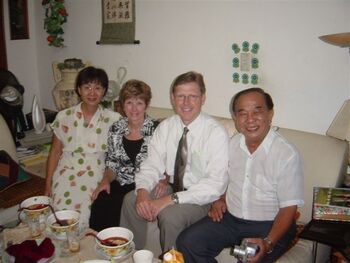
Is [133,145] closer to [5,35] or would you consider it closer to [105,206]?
[105,206]

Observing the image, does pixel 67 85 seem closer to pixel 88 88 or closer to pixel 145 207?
pixel 88 88

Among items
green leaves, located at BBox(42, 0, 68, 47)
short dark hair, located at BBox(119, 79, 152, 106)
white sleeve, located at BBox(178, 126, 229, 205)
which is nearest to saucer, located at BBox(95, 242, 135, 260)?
white sleeve, located at BBox(178, 126, 229, 205)

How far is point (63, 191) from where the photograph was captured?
7.68 feet

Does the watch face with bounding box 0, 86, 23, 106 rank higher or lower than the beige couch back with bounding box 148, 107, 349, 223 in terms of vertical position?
higher

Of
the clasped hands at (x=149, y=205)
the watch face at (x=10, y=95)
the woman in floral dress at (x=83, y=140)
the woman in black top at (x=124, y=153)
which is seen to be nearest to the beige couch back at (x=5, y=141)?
the woman in floral dress at (x=83, y=140)

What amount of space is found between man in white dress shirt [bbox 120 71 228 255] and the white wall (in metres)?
0.66

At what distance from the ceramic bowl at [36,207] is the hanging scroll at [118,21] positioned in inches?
69.8

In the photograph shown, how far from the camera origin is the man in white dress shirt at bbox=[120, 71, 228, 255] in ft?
6.30

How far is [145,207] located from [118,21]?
6.37 feet

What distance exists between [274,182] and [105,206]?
3.49 feet

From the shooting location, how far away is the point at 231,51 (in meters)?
2.57

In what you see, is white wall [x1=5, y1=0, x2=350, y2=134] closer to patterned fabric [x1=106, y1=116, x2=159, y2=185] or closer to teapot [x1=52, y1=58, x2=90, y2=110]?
teapot [x1=52, y1=58, x2=90, y2=110]

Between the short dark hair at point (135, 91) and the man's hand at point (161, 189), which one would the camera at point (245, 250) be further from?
the short dark hair at point (135, 91)

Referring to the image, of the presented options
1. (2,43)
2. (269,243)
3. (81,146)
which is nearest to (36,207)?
(81,146)
